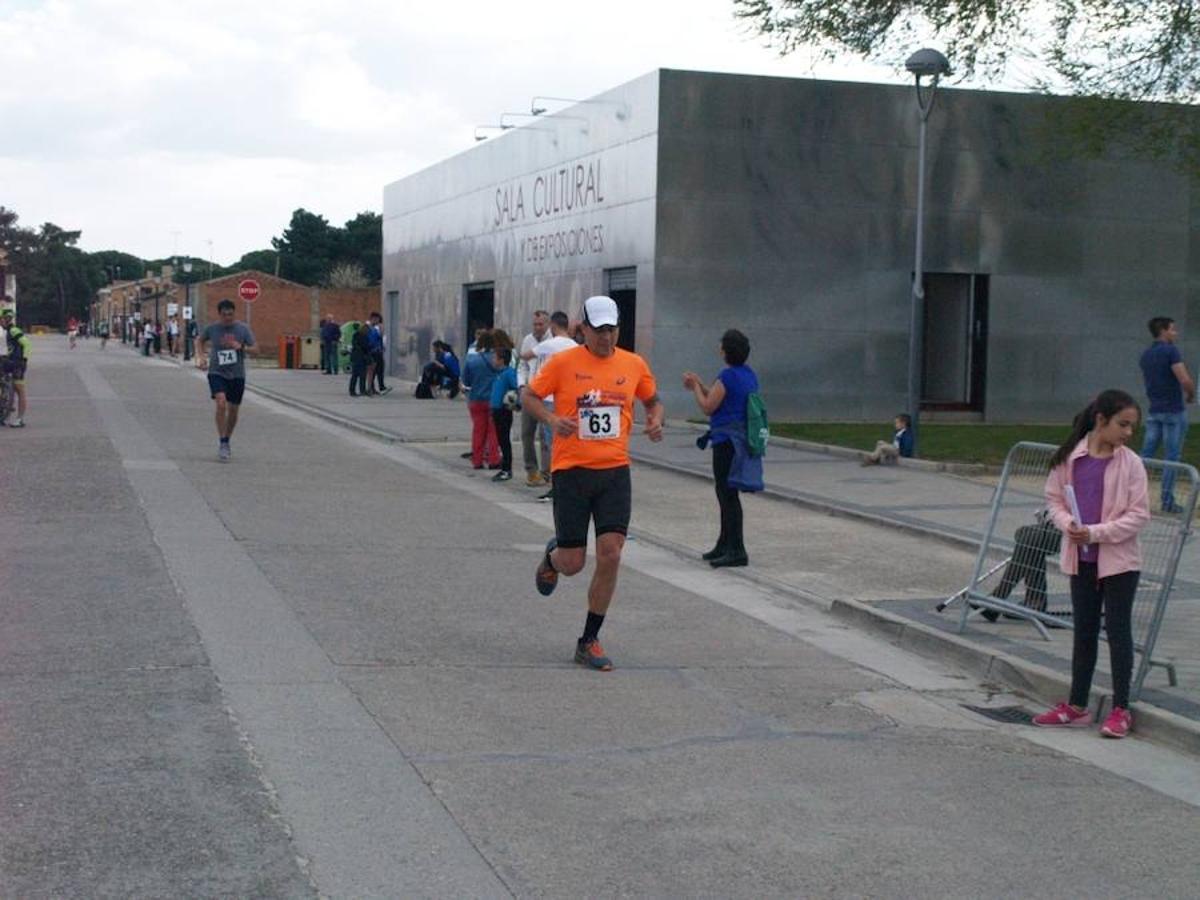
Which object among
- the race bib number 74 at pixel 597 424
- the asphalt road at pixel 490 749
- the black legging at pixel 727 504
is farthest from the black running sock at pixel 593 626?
the black legging at pixel 727 504

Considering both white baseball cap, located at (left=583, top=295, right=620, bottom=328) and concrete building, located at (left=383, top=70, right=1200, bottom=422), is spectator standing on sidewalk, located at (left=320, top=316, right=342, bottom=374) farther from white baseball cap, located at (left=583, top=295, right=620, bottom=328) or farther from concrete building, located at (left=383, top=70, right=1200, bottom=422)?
white baseball cap, located at (left=583, top=295, right=620, bottom=328)

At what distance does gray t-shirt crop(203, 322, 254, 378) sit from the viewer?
18078 millimetres

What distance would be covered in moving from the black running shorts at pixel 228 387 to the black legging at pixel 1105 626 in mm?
12137

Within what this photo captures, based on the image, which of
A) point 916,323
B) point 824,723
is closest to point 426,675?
point 824,723

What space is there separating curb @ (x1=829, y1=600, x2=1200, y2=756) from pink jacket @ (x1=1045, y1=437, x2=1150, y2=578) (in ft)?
2.36

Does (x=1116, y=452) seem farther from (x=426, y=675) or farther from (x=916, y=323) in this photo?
(x=916, y=323)

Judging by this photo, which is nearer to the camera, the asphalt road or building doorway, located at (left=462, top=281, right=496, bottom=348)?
the asphalt road

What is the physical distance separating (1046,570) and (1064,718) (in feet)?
6.01

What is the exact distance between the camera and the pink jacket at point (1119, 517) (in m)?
7.38

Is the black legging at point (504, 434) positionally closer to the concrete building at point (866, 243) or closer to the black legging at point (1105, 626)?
the concrete building at point (866, 243)

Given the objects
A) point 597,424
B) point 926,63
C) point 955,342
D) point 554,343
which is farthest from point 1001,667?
point 955,342

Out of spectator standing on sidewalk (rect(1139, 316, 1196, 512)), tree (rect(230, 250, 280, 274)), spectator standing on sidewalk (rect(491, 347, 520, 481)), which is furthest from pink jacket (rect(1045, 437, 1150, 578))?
tree (rect(230, 250, 280, 274))

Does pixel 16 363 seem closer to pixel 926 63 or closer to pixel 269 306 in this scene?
pixel 926 63

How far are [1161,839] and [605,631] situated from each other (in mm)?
4052
